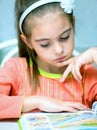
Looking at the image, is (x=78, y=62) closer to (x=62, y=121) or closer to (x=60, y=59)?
(x=60, y=59)

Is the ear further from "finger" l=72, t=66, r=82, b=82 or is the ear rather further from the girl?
"finger" l=72, t=66, r=82, b=82

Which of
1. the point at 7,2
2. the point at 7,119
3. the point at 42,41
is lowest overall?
the point at 7,119

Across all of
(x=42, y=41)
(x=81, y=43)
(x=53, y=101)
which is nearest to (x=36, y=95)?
(x=53, y=101)

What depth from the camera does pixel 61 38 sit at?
98cm

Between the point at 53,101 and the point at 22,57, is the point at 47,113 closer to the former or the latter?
the point at 53,101

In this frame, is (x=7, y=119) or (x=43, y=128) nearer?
(x=43, y=128)

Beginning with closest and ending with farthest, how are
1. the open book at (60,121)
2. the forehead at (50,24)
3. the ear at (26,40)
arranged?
the open book at (60,121)
the forehead at (50,24)
the ear at (26,40)

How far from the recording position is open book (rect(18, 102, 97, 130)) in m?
0.81

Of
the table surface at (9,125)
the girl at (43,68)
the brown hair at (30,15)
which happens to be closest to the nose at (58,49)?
the girl at (43,68)

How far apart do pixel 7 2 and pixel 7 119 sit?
3.57 feet

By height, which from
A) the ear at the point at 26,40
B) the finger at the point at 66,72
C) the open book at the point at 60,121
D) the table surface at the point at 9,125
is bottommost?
the table surface at the point at 9,125

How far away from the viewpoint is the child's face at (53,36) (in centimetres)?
96

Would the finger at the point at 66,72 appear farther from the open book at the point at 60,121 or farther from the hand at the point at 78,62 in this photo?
the open book at the point at 60,121

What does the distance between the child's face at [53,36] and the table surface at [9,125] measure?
0.26m
